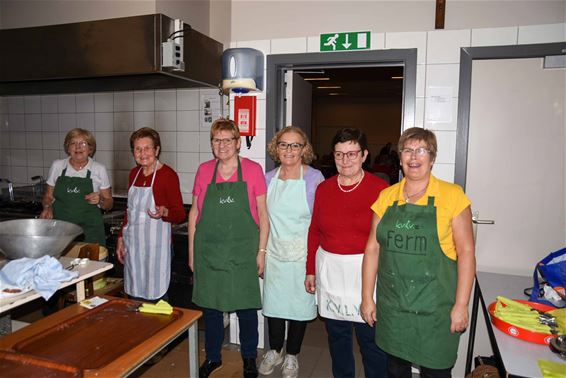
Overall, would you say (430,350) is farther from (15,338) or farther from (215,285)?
(15,338)

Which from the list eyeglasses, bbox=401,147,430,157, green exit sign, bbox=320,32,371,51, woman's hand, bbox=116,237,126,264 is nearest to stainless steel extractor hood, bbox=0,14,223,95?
green exit sign, bbox=320,32,371,51

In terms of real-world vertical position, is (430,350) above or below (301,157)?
below

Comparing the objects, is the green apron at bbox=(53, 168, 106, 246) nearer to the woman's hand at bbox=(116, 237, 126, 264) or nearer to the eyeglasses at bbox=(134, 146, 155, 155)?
the woman's hand at bbox=(116, 237, 126, 264)

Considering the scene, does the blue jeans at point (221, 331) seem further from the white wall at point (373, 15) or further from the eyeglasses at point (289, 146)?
the white wall at point (373, 15)

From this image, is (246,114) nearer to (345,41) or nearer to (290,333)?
(345,41)

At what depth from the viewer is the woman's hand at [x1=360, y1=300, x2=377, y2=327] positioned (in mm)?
1886

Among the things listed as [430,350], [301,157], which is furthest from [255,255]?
[430,350]

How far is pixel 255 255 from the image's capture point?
2273mm

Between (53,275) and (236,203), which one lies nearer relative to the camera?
(53,275)

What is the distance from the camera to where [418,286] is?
1.68m

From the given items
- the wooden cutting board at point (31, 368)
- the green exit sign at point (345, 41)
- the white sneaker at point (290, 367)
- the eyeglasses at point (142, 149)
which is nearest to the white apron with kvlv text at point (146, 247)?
the eyeglasses at point (142, 149)

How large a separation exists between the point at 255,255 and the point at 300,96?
4.49ft

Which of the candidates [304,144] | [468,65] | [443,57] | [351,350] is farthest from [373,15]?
[351,350]

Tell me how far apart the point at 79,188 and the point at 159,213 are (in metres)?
0.79
